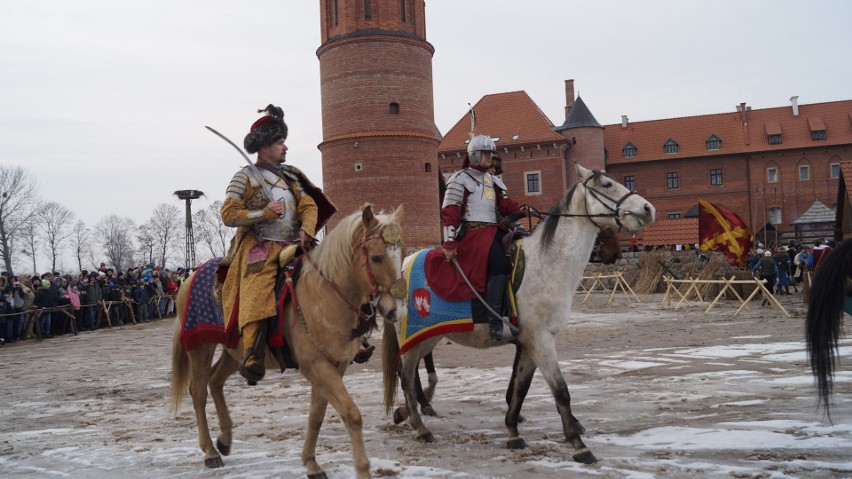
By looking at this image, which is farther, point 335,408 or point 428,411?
point 428,411

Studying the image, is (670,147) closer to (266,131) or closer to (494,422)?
(494,422)

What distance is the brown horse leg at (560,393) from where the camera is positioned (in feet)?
16.8

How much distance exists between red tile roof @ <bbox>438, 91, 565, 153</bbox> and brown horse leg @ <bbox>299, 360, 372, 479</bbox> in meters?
49.0

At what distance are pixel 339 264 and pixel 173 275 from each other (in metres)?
27.6

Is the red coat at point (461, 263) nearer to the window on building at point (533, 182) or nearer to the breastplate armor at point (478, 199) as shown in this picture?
the breastplate armor at point (478, 199)

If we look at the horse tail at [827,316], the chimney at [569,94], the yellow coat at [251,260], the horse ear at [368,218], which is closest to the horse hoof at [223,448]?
the yellow coat at [251,260]

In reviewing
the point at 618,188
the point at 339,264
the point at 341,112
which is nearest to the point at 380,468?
the point at 339,264

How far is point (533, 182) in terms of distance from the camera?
54.1 meters

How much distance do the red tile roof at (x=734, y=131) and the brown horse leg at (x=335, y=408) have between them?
191 feet

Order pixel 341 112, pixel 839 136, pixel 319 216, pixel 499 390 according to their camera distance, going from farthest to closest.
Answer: pixel 839 136 → pixel 341 112 → pixel 499 390 → pixel 319 216

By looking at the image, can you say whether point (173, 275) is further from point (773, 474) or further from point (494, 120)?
point (494, 120)

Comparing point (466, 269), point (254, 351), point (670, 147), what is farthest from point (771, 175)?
point (254, 351)

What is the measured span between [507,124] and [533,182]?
18.3ft

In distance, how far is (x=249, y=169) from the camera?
542 centimetres
